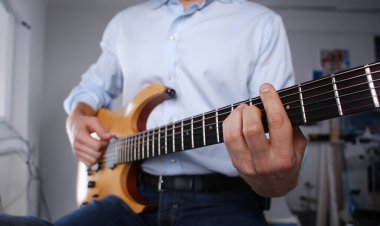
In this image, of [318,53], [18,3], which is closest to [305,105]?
[18,3]

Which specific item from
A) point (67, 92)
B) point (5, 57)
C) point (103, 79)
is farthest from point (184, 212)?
point (67, 92)

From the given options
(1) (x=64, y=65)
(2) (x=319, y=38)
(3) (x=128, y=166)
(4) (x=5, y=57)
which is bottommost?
(3) (x=128, y=166)

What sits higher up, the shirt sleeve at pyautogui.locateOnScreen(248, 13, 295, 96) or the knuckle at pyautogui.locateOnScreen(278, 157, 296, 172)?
the shirt sleeve at pyautogui.locateOnScreen(248, 13, 295, 96)

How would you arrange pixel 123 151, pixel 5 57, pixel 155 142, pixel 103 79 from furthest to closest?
pixel 5 57 → pixel 103 79 → pixel 123 151 → pixel 155 142

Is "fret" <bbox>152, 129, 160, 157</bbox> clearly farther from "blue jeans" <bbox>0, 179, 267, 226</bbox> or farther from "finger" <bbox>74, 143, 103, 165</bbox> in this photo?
"finger" <bbox>74, 143, 103, 165</bbox>

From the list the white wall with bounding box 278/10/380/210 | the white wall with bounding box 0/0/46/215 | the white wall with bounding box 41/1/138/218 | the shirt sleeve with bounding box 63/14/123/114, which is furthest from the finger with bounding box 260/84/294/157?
the white wall with bounding box 278/10/380/210

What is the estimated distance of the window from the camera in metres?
1.55

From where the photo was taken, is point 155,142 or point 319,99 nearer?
point 319,99

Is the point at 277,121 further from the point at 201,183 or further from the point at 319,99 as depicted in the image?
the point at 201,183

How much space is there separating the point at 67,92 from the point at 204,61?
1988 millimetres

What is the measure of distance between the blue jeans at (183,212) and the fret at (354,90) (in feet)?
1.28

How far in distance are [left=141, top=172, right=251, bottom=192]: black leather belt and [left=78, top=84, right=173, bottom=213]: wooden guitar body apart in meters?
0.08

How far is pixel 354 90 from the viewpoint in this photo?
1.23 feet

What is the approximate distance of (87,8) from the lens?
2.52 m
